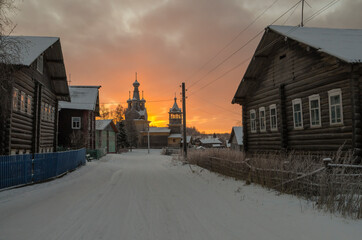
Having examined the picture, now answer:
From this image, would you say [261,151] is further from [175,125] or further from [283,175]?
[175,125]

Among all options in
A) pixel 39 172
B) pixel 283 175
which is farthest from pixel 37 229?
pixel 39 172

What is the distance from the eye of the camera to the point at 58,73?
899 inches

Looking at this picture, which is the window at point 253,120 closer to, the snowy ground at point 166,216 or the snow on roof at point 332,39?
the snow on roof at point 332,39

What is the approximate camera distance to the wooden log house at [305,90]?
1214 cm

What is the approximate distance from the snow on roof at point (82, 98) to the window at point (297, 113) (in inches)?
1043

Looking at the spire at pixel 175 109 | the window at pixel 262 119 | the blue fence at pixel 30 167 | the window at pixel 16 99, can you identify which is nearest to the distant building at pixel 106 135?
the window at pixel 16 99

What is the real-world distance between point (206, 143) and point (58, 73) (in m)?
63.9

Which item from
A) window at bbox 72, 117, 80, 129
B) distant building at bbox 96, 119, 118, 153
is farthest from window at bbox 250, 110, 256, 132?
distant building at bbox 96, 119, 118, 153

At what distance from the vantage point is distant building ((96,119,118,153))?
1898 inches

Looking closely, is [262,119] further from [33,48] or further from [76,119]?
[76,119]

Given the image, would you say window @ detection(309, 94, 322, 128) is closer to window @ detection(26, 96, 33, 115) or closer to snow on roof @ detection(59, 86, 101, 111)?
window @ detection(26, 96, 33, 115)

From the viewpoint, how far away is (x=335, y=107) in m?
13.2

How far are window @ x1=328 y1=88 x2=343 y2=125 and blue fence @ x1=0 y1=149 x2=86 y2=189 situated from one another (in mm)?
13974

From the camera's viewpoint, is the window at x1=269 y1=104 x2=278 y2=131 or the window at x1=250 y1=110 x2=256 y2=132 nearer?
the window at x1=269 y1=104 x2=278 y2=131
